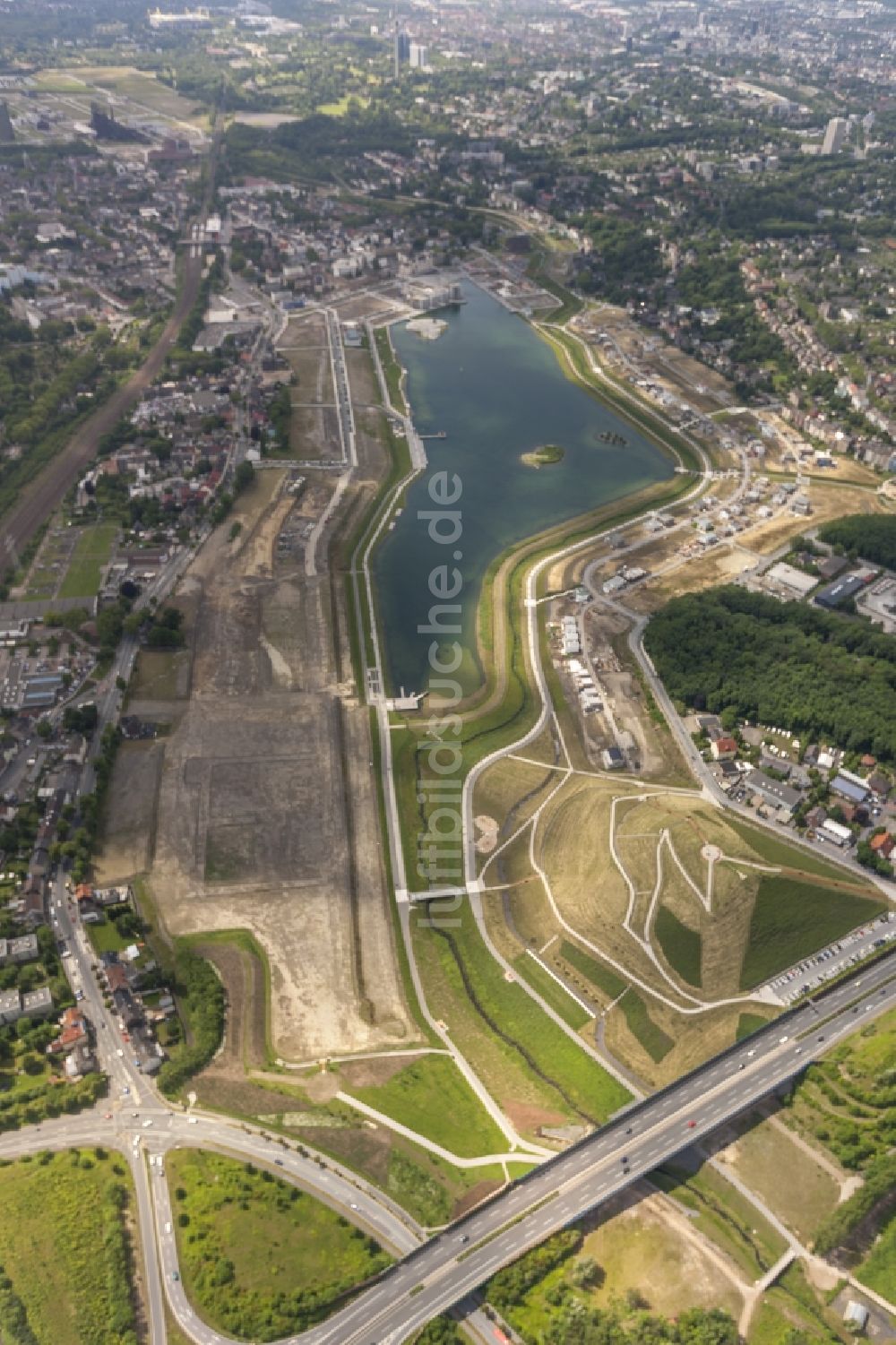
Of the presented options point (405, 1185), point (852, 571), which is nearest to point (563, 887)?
point (405, 1185)

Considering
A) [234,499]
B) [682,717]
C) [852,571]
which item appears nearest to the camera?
[682,717]

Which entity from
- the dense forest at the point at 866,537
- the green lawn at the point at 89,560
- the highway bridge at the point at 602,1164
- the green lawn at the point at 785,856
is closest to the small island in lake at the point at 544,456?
the dense forest at the point at 866,537

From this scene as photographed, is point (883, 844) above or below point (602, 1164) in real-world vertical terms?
above

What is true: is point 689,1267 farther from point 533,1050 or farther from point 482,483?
point 482,483

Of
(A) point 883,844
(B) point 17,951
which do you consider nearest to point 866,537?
(A) point 883,844

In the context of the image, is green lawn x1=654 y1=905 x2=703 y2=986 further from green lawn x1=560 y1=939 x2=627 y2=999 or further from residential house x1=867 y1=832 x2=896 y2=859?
residential house x1=867 y1=832 x2=896 y2=859

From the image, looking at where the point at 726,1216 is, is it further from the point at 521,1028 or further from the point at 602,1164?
the point at 521,1028

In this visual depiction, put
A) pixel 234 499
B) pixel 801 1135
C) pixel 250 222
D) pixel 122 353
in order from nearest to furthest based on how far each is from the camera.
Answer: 1. pixel 801 1135
2. pixel 234 499
3. pixel 122 353
4. pixel 250 222
